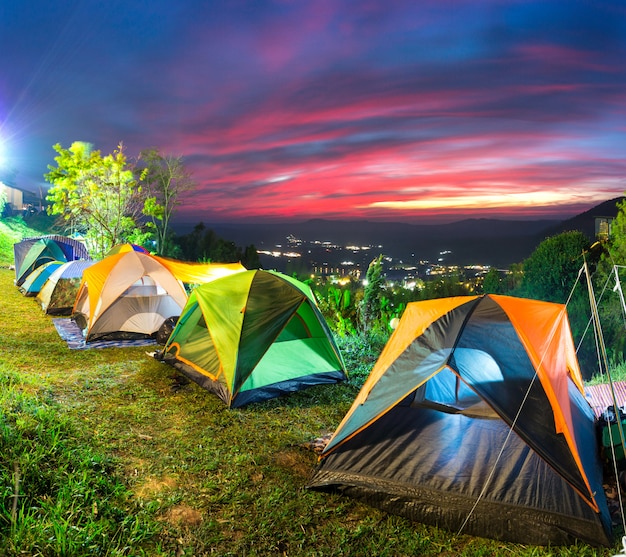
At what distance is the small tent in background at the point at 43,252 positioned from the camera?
17266mm

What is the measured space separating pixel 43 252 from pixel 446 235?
99.5ft

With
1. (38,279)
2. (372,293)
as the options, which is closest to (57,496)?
(372,293)

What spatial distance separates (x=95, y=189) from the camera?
2009 centimetres

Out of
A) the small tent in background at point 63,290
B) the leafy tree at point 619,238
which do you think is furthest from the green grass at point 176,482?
the leafy tree at point 619,238

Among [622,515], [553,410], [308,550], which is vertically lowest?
[308,550]

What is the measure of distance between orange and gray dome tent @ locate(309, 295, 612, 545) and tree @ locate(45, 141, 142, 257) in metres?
18.9

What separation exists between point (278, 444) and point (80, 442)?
1.99m

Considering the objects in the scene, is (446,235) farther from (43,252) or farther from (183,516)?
(183,516)

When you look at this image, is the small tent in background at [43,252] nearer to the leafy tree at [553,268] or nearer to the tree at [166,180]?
the tree at [166,180]

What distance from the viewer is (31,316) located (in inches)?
457

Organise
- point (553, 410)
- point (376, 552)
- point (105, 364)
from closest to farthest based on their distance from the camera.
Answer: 1. point (376, 552)
2. point (553, 410)
3. point (105, 364)

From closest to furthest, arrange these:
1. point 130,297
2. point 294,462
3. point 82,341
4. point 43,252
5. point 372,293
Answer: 1. point 294,462
2. point 82,341
3. point 130,297
4. point 372,293
5. point 43,252

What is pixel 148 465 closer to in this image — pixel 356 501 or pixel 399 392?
pixel 356 501

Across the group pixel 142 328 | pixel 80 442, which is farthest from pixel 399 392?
pixel 142 328
